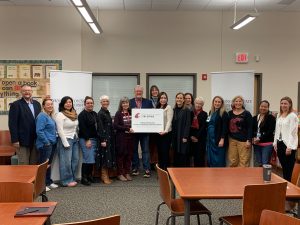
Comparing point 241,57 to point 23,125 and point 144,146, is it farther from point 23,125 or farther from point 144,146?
point 23,125

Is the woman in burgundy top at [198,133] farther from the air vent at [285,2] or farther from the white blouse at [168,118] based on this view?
the air vent at [285,2]

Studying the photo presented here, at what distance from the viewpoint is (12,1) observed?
283 inches

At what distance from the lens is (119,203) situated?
4.74m

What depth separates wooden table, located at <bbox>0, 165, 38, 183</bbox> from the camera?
3.06 m

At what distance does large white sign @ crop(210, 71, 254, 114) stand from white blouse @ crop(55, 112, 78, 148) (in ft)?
8.93

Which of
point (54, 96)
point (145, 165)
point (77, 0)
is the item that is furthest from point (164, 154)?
point (77, 0)

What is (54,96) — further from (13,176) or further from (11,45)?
(13,176)

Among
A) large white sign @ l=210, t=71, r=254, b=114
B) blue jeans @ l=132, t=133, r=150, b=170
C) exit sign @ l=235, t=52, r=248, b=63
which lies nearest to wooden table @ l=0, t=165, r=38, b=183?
blue jeans @ l=132, t=133, r=150, b=170

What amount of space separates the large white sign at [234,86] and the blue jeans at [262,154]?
0.72 metres

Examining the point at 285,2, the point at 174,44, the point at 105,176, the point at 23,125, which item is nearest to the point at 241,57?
the point at 285,2

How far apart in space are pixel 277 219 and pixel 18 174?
240 centimetres

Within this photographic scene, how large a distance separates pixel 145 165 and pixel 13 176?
3315mm

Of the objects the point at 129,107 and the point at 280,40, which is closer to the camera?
the point at 129,107

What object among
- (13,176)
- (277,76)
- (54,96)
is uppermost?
(277,76)
